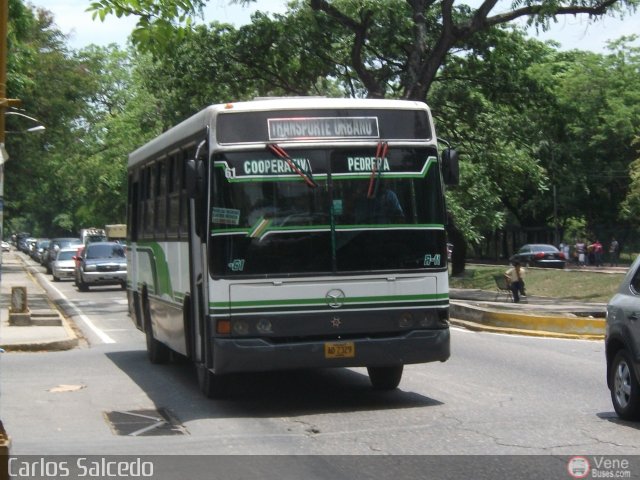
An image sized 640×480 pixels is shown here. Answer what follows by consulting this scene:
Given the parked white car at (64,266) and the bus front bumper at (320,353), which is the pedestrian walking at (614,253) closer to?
the parked white car at (64,266)

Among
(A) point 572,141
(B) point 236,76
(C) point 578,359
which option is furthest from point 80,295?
(A) point 572,141

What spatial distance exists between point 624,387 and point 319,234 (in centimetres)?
316

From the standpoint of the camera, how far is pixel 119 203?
68.8 meters

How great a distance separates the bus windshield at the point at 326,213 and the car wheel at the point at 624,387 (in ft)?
6.56

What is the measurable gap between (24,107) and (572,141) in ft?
110

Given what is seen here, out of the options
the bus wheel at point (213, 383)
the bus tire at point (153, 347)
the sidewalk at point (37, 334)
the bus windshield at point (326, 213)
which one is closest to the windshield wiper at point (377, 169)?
the bus windshield at point (326, 213)

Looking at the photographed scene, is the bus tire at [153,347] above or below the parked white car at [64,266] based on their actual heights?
below

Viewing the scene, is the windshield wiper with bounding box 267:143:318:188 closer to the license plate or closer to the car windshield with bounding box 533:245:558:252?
the license plate

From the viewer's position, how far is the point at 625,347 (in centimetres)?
984

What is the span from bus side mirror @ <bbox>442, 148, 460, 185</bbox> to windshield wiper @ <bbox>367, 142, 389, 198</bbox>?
1.94 ft

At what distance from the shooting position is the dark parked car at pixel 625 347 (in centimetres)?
964

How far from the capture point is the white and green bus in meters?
10.6

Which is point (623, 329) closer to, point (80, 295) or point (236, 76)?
point (236, 76)

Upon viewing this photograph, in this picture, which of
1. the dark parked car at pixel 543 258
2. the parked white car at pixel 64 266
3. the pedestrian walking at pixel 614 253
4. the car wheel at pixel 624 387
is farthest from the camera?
the pedestrian walking at pixel 614 253
